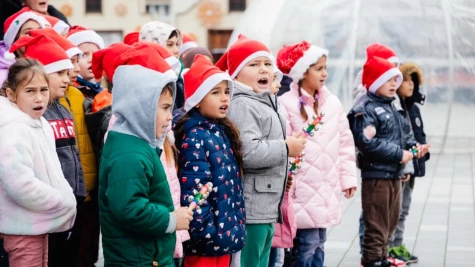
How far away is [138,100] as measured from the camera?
4.94 metres

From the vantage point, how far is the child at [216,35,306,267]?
6.19 m

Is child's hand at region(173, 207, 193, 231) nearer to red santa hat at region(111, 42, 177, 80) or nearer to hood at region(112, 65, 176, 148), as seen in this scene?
hood at region(112, 65, 176, 148)

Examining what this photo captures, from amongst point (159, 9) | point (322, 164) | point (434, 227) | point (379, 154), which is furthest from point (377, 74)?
point (159, 9)

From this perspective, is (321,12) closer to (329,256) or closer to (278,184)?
(329,256)

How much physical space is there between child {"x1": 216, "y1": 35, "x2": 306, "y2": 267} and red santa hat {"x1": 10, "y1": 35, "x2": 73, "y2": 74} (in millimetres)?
1047

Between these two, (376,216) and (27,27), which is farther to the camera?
(376,216)

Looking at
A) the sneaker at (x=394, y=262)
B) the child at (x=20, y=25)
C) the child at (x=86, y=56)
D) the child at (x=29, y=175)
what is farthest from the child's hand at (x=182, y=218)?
the sneaker at (x=394, y=262)

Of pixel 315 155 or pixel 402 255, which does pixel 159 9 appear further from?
pixel 315 155

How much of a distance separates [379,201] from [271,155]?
235cm

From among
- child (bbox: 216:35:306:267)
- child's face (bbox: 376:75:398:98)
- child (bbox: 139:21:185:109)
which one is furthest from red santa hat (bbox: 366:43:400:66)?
child (bbox: 216:35:306:267)

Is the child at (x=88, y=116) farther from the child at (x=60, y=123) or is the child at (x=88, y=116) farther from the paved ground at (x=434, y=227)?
the paved ground at (x=434, y=227)

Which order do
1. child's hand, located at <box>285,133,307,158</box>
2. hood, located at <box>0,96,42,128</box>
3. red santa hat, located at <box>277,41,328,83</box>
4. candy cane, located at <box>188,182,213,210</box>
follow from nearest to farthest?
candy cane, located at <box>188,182,213,210</box>, hood, located at <box>0,96,42,128</box>, child's hand, located at <box>285,133,307,158</box>, red santa hat, located at <box>277,41,328,83</box>

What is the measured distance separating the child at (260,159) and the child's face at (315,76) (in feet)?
3.53

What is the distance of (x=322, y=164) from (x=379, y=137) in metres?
1.04
